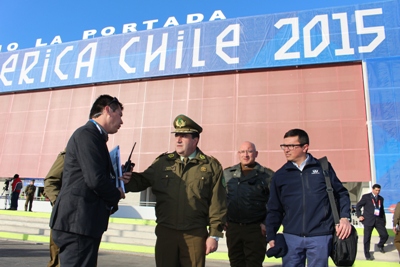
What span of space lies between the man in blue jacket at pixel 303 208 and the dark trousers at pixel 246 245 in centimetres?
84

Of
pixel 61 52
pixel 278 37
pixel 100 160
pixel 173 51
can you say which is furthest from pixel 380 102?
pixel 61 52

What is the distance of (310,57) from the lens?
63.7 ft

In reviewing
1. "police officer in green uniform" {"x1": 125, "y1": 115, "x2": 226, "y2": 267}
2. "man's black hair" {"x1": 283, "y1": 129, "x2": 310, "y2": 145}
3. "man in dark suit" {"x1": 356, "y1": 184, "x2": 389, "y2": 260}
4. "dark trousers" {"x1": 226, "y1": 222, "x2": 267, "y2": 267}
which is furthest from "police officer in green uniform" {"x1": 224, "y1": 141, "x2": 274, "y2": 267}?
"man in dark suit" {"x1": 356, "y1": 184, "x2": 389, "y2": 260}

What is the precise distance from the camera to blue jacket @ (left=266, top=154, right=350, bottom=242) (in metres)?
2.76

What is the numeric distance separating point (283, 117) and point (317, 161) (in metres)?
16.8

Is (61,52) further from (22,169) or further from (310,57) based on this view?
(310,57)

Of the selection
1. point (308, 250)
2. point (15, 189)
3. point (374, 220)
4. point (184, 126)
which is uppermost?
point (184, 126)

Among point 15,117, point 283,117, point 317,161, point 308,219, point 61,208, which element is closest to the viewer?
point 61,208

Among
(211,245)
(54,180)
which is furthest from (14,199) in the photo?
(211,245)

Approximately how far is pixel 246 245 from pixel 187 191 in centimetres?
159

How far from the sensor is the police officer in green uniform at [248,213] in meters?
3.83

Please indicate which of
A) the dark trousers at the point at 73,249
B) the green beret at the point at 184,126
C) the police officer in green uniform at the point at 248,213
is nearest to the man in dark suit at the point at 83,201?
the dark trousers at the point at 73,249

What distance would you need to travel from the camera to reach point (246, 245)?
3869 millimetres

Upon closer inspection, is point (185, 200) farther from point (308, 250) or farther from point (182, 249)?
point (308, 250)
